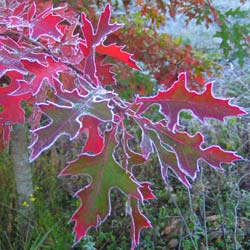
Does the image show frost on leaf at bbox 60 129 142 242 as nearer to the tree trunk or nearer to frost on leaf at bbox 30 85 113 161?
frost on leaf at bbox 30 85 113 161

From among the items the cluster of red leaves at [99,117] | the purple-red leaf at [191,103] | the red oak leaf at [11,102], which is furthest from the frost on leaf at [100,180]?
the red oak leaf at [11,102]

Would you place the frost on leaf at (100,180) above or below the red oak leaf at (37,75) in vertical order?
below

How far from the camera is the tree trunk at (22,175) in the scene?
2043 millimetres

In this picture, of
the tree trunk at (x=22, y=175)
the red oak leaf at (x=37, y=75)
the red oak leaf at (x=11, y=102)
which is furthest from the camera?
the tree trunk at (x=22, y=175)

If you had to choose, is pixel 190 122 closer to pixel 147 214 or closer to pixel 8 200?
pixel 147 214

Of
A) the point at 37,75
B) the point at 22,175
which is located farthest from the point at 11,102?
the point at 22,175

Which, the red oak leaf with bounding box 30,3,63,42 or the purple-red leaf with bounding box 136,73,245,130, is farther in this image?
the red oak leaf with bounding box 30,3,63,42

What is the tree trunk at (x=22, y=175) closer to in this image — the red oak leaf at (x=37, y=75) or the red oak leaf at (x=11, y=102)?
the red oak leaf at (x=11, y=102)

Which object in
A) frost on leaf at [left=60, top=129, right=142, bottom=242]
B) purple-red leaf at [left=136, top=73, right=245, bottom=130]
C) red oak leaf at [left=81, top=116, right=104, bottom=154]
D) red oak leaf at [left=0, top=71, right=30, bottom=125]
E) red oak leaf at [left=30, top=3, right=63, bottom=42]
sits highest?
red oak leaf at [left=30, top=3, right=63, bottom=42]

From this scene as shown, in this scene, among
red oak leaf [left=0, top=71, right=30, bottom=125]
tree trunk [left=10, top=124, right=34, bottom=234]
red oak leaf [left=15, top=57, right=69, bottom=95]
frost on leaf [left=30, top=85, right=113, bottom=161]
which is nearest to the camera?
frost on leaf [left=30, top=85, right=113, bottom=161]

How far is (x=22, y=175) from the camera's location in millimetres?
2100

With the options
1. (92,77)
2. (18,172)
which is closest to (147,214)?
(18,172)

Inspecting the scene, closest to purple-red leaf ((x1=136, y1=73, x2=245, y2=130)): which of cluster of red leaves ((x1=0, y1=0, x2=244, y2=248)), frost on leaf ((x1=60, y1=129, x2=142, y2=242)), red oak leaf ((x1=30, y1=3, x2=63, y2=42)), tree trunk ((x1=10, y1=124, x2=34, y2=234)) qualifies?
cluster of red leaves ((x1=0, y1=0, x2=244, y2=248))

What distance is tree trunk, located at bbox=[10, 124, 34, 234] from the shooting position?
2043mm
